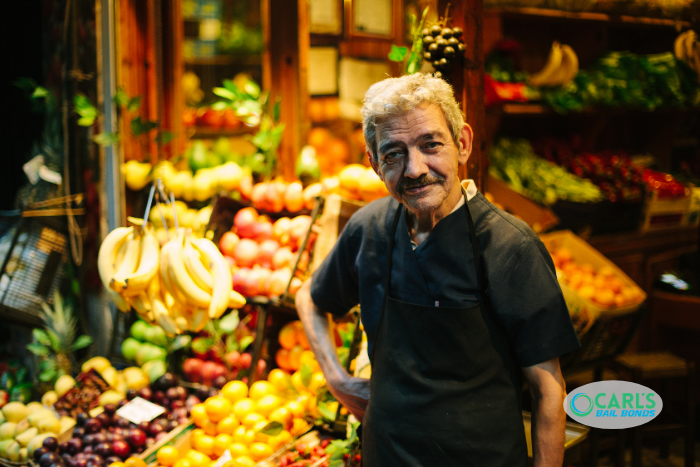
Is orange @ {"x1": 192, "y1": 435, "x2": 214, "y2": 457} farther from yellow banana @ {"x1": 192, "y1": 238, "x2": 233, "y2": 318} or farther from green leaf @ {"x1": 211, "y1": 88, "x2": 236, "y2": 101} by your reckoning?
green leaf @ {"x1": 211, "y1": 88, "x2": 236, "y2": 101}

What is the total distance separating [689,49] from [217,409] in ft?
7.08

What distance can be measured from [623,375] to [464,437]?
233 centimetres

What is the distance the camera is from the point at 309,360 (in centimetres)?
243

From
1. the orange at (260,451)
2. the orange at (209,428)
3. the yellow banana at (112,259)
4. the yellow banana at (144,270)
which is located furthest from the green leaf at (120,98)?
the orange at (260,451)

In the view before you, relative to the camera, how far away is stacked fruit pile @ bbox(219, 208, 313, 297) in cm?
248

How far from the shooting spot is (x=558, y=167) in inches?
156

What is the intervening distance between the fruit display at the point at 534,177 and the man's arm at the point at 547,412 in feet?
8.11

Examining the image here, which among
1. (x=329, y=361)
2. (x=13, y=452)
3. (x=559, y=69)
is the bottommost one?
(x=13, y=452)

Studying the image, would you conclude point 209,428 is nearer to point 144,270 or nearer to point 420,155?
point 144,270

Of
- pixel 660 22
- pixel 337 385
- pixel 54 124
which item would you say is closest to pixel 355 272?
pixel 337 385

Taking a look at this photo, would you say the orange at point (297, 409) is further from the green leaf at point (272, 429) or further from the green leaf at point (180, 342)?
the green leaf at point (180, 342)

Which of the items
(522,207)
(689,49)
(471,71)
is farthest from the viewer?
(522,207)

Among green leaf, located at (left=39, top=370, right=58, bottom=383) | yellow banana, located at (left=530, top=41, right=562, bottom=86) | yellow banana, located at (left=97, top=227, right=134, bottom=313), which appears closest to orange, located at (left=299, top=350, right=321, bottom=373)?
yellow banana, located at (left=97, top=227, right=134, bottom=313)

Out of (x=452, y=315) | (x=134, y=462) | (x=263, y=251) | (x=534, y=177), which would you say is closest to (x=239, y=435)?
(x=134, y=462)
